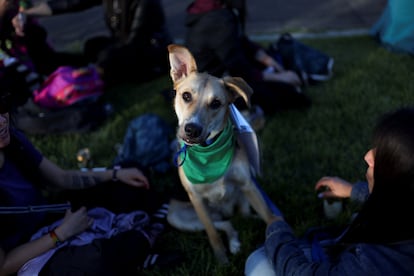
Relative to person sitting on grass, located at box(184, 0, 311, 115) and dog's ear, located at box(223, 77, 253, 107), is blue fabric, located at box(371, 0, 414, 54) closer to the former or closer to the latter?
person sitting on grass, located at box(184, 0, 311, 115)

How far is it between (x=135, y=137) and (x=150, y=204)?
104 centimetres

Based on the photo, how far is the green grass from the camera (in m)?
2.98

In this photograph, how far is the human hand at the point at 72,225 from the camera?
98.4 inches

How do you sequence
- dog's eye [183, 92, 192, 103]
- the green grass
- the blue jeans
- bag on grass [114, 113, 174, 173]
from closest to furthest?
the blue jeans
dog's eye [183, 92, 192, 103]
the green grass
bag on grass [114, 113, 174, 173]

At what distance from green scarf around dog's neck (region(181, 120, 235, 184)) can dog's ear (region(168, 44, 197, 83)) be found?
48cm

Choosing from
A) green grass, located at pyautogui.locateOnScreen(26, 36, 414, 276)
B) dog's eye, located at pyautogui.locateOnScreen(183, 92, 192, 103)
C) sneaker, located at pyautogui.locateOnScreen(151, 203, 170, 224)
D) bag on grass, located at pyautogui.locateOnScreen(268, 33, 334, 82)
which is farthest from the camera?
bag on grass, located at pyautogui.locateOnScreen(268, 33, 334, 82)

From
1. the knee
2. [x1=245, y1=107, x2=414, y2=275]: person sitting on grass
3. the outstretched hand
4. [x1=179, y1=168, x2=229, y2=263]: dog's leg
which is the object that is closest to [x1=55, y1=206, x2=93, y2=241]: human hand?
[x1=179, y1=168, x2=229, y2=263]: dog's leg

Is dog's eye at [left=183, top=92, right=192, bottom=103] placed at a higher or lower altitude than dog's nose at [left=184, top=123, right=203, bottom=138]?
higher

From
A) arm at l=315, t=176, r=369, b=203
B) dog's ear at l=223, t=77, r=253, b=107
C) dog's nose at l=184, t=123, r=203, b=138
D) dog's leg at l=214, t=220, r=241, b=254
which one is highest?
dog's ear at l=223, t=77, r=253, b=107

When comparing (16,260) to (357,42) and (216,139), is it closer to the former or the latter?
(216,139)

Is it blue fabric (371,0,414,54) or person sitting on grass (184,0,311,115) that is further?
blue fabric (371,0,414,54)

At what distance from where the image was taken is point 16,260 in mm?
2326

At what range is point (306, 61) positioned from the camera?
17.5ft

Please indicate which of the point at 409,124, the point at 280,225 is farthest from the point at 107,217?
the point at 409,124
